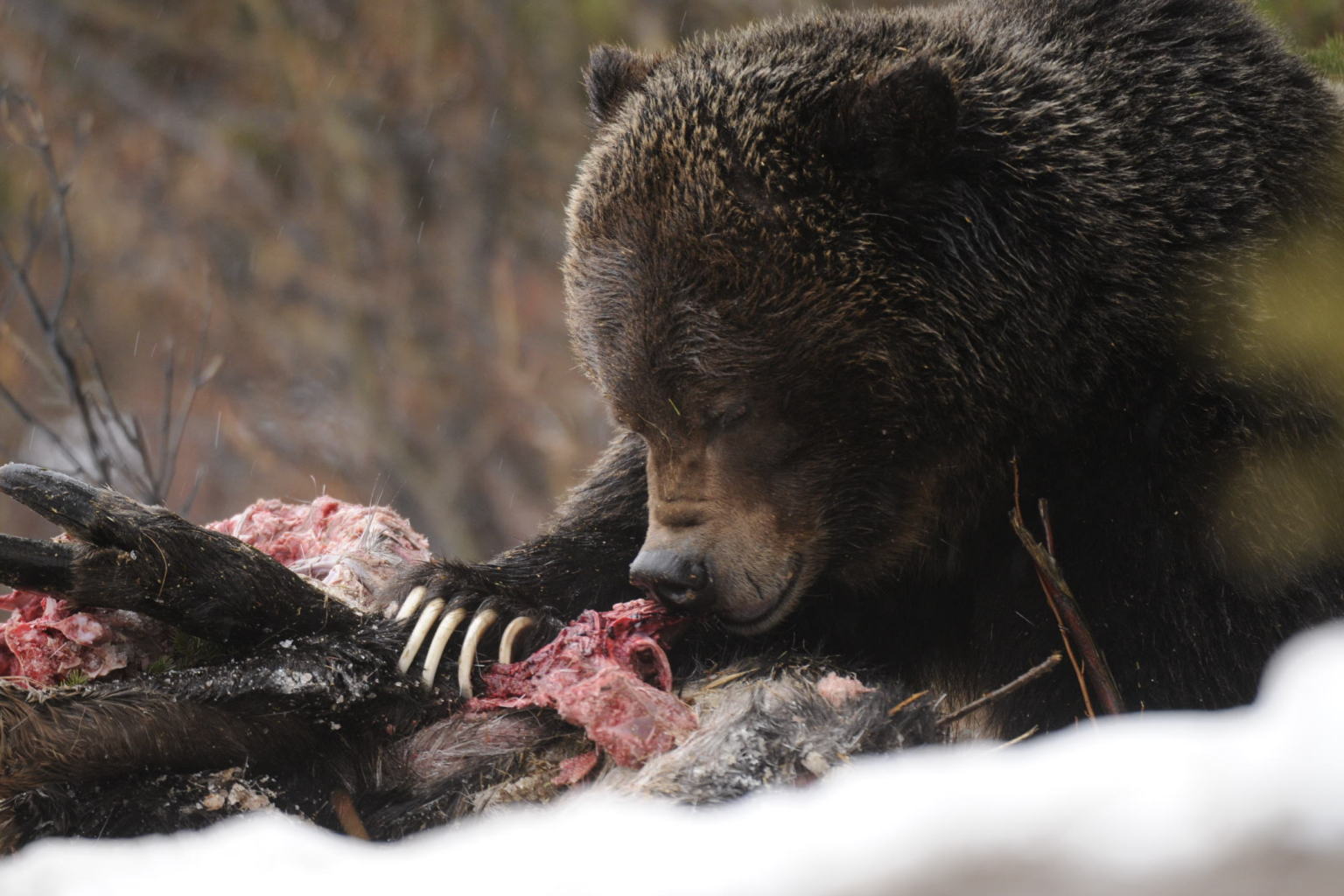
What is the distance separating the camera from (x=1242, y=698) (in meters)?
2.71

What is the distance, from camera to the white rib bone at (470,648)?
2775mm

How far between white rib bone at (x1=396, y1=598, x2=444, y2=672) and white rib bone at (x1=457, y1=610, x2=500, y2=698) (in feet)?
0.28

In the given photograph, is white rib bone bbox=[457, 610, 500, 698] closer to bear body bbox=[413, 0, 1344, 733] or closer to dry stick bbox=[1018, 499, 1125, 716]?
bear body bbox=[413, 0, 1344, 733]

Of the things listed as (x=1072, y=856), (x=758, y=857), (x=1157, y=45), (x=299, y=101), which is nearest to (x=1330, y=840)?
(x=1072, y=856)

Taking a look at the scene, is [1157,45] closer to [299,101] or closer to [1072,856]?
[1072,856]

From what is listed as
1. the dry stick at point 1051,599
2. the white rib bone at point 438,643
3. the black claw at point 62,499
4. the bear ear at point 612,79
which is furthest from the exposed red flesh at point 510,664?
the bear ear at point 612,79

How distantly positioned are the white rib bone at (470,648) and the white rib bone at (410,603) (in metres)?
0.13

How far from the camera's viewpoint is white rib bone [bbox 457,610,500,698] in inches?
109

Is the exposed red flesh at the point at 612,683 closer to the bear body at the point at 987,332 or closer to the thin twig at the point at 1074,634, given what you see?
the bear body at the point at 987,332

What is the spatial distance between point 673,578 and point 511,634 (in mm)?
428

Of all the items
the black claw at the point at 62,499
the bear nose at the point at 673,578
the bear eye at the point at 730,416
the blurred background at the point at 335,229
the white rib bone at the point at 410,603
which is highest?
the blurred background at the point at 335,229

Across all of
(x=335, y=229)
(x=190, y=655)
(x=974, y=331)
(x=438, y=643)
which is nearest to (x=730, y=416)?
(x=974, y=331)

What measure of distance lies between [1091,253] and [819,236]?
0.60 meters

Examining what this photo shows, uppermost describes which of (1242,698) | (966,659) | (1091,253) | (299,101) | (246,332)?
(299,101)
